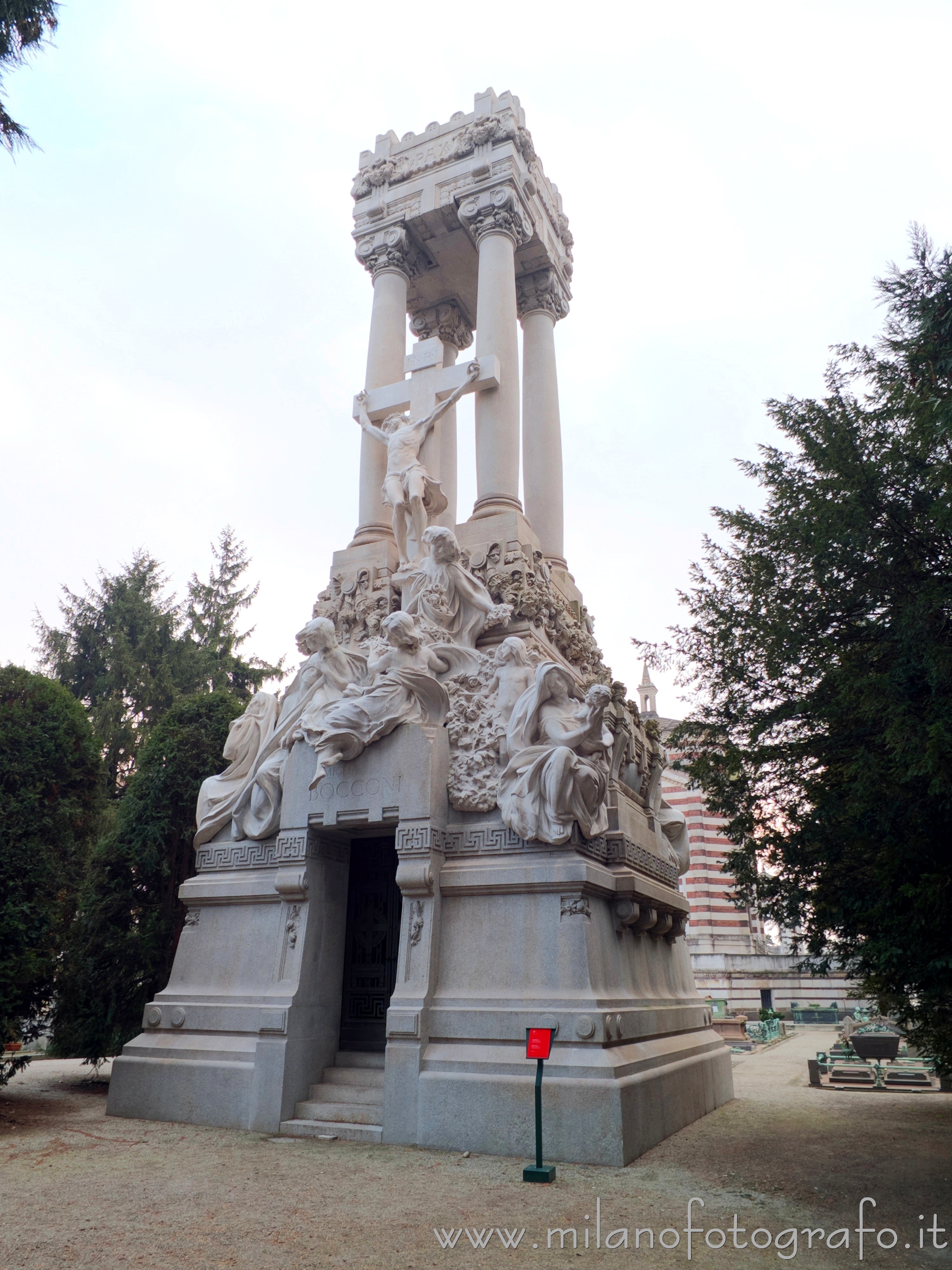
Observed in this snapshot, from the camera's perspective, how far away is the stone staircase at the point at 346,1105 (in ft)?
30.3

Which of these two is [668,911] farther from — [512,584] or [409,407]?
[409,407]

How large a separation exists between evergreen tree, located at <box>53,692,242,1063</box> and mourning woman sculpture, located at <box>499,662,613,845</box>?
7058 mm

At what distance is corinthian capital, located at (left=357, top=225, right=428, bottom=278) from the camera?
1802cm

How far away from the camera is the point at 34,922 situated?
35.2 feet

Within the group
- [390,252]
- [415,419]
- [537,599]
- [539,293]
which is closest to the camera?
[537,599]

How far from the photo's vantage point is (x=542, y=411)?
17766 millimetres

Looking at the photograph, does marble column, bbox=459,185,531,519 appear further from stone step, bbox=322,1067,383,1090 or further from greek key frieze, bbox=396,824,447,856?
stone step, bbox=322,1067,383,1090

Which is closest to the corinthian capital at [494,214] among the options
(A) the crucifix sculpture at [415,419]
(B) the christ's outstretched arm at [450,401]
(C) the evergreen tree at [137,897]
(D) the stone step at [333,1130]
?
(A) the crucifix sculpture at [415,419]

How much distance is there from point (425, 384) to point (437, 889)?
9183 mm

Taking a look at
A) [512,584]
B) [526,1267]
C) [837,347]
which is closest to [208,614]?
[512,584]

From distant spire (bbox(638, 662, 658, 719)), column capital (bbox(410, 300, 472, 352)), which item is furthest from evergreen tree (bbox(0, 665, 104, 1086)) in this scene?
distant spire (bbox(638, 662, 658, 719))

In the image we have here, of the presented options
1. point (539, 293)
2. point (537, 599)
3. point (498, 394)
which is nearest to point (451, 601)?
point (537, 599)

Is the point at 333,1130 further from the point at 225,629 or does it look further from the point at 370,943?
the point at 225,629

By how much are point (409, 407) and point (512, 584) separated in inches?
179
